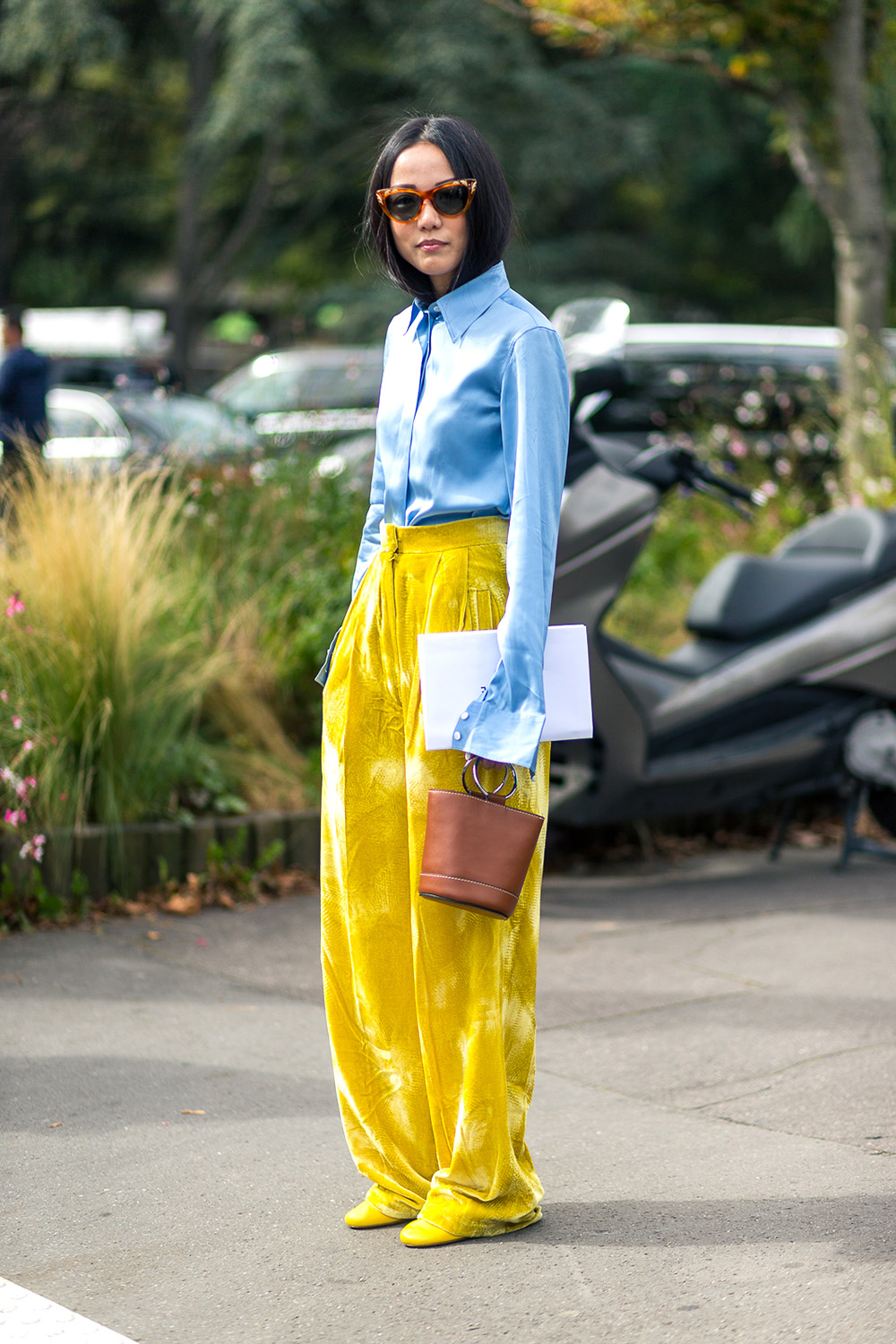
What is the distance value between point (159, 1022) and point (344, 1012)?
1.41m

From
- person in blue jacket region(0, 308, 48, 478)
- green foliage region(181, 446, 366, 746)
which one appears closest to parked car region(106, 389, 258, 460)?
green foliage region(181, 446, 366, 746)

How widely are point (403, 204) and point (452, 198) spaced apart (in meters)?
0.09

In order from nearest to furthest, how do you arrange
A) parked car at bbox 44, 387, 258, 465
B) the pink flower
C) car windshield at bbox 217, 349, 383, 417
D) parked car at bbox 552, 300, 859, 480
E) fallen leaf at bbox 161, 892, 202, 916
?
the pink flower < fallen leaf at bbox 161, 892, 202, 916 < parked car at bbox 552, 300, 859, 480 < parked car at bbox 44, 387, 258, 465 < car windshield at bbox 217, 349, 383, 417

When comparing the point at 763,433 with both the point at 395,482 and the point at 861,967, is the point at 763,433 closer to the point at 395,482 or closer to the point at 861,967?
the point at 861,967

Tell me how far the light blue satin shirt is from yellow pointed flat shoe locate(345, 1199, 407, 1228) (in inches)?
35.5

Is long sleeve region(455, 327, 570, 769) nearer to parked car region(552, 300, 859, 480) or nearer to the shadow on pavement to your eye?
the shadow on pavement

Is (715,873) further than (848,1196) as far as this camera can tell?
Yes

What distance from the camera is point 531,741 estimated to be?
2584mm

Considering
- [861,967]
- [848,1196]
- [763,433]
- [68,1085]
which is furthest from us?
[763,433]

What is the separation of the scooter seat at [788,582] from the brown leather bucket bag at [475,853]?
11.3 ft

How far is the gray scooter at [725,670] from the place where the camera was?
5461 mm

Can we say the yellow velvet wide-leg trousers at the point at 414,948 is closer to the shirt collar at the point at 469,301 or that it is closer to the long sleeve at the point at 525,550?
the long sleeve at the point at 525,550

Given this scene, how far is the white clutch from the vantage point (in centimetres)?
265

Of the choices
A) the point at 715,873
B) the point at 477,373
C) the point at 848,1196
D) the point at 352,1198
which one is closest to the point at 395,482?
the point at 477,373
